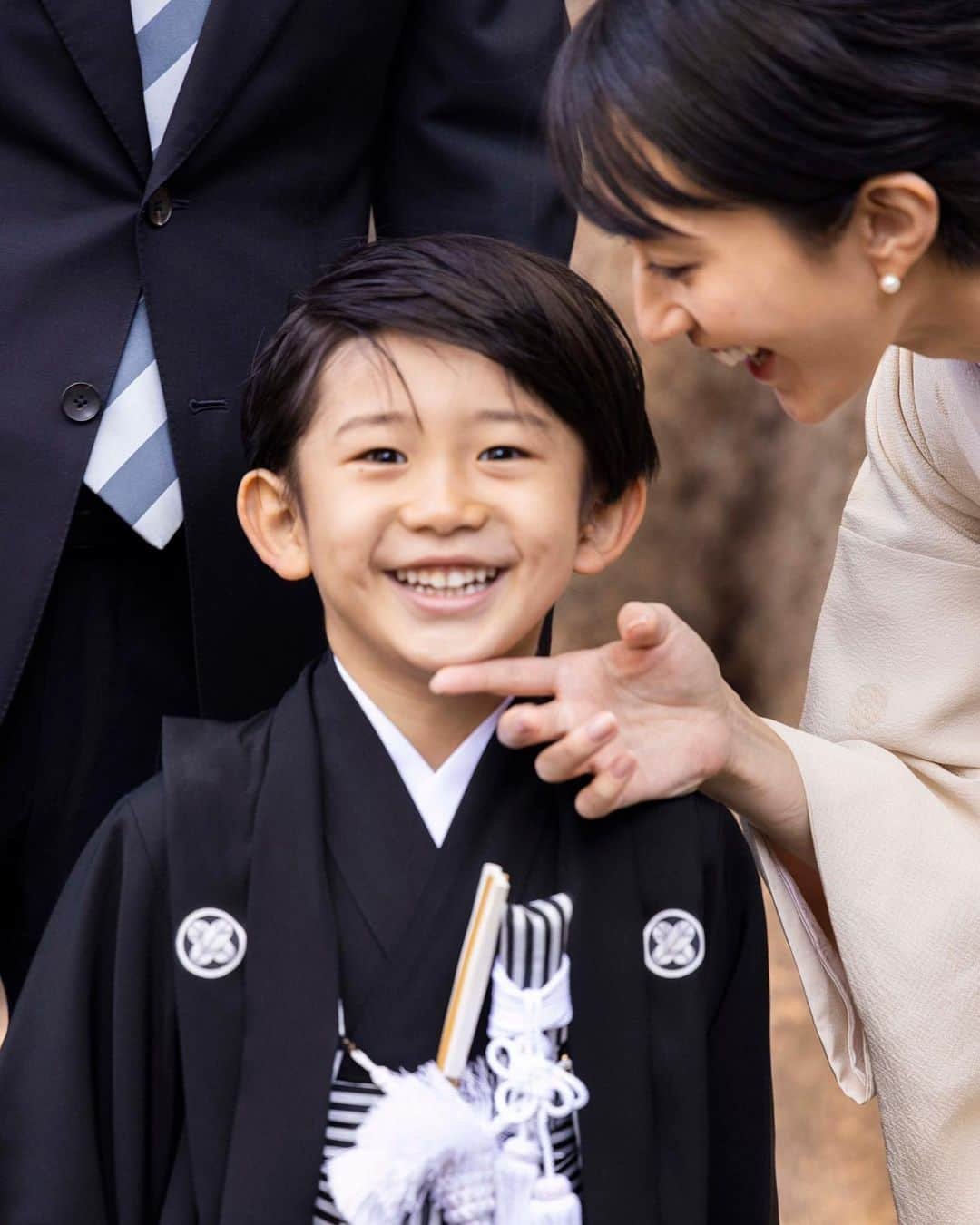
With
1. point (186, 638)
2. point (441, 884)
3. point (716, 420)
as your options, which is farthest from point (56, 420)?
point (716, 420)

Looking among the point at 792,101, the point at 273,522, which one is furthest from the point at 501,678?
the point at 792,101

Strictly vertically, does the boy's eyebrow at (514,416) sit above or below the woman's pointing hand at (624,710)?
above

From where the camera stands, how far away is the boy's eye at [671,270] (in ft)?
4.66

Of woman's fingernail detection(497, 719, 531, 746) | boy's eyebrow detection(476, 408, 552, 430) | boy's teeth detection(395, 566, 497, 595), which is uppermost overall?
boy's eyebrow detection(476, 408, 552, 430)

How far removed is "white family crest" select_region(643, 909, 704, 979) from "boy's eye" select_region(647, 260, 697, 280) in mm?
490

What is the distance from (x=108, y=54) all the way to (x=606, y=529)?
0.57 metres

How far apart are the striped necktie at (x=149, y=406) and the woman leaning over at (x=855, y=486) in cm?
35

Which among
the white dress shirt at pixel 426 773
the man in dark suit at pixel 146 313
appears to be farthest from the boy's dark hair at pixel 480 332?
the white dress shirt at pixel 426 773

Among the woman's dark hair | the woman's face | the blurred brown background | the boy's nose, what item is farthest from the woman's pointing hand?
the blurred brown background

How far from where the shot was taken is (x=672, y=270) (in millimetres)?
1435

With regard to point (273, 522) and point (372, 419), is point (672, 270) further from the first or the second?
point (273, 522)

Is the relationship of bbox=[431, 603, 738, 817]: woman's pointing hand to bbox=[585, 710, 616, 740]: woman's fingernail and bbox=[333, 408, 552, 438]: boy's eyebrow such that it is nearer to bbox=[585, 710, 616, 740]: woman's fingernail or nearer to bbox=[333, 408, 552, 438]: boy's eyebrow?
bbox=[585, 710, 616, 740]: woman's fingernail

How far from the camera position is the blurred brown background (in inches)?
112

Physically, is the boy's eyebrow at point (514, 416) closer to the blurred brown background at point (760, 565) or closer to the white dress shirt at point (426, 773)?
the white dress shirt at point (426, 773)
